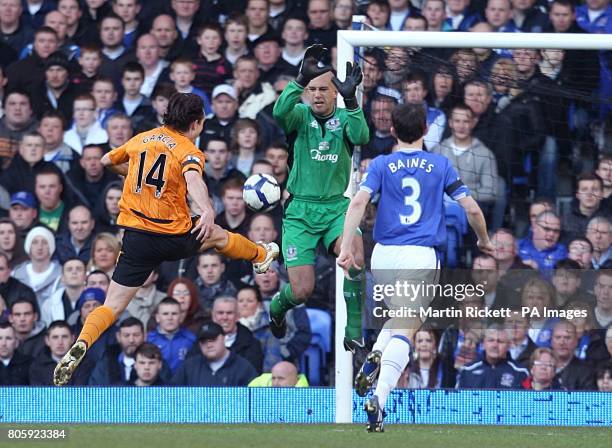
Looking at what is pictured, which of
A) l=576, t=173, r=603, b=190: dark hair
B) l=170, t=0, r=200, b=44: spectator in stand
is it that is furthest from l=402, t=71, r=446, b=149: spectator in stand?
l=170, t=0, r=200, b=44: spectator in stand

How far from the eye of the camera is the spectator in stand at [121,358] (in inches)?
451

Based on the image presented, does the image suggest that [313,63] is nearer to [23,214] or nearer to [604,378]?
[604,378]

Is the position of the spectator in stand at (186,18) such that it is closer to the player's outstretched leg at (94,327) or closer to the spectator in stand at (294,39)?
the spectator in stand at (294,39)

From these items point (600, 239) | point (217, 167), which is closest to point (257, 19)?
point (217, 167)

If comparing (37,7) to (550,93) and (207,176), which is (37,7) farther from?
(550,93)

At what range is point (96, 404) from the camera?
1118 centimetres

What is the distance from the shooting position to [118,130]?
40.3 ft

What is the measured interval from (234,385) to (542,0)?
176 inches

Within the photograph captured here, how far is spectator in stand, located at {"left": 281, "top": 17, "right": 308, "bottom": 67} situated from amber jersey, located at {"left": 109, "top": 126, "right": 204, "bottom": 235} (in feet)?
12.5

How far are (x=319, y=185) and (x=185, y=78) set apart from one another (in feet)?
10.2

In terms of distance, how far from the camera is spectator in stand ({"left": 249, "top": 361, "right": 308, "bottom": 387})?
36.3 ft

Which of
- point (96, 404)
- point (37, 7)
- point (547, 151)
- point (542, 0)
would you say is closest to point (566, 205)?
point (547, 151)

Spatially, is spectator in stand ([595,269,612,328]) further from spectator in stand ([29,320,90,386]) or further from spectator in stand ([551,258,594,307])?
spectator in stand ([29,320,90,386])

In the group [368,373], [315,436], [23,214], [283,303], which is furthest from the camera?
[23,214]
